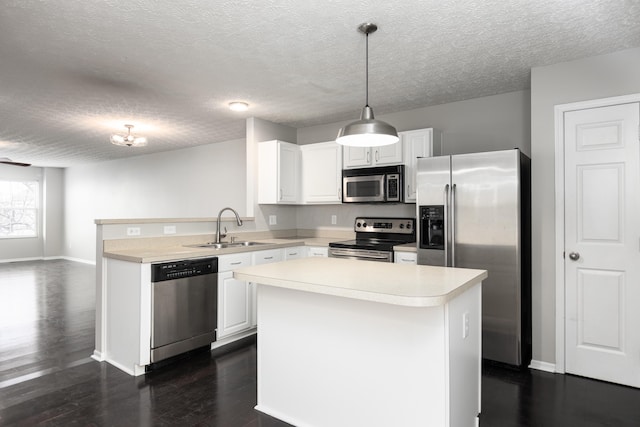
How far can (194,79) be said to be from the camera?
3.31m

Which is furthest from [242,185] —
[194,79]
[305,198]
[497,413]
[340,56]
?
[497,413]

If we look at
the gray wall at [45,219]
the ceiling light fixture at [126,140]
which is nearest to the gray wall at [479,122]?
the ceiling light fixture at [126,140]

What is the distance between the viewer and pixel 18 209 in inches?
361

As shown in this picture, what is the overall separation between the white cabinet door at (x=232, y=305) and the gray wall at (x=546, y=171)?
260 centimetres

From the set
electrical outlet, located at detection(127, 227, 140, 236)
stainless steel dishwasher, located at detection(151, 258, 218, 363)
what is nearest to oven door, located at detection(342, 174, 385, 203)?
stainless steel dishwasher, located at detection(151, 258, 218, 363)

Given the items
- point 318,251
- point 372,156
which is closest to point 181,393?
point 318,251

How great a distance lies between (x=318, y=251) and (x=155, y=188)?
482 centimetres

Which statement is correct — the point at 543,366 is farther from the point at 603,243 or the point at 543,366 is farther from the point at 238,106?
the point at 238,106

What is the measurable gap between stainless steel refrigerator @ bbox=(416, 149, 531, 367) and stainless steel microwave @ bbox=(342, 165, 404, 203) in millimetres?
538

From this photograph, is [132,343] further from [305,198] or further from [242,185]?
[242,185]

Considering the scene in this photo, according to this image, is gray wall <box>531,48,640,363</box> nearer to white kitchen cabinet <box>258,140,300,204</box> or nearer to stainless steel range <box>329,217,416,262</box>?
stainless steel range <box>329,217,416,262</box>

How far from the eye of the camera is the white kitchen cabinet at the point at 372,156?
3979 mm

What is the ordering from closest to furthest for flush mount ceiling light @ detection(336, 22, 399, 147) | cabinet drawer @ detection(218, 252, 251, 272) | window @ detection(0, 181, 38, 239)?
flush mount ceiling light @ detection(336, 22, 399, 147) → cabinet drawer @ detection(218, 252, 251, 272) → window @ detection(0, 181, 38, 239)

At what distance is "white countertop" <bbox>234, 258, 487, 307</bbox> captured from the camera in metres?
1.51
